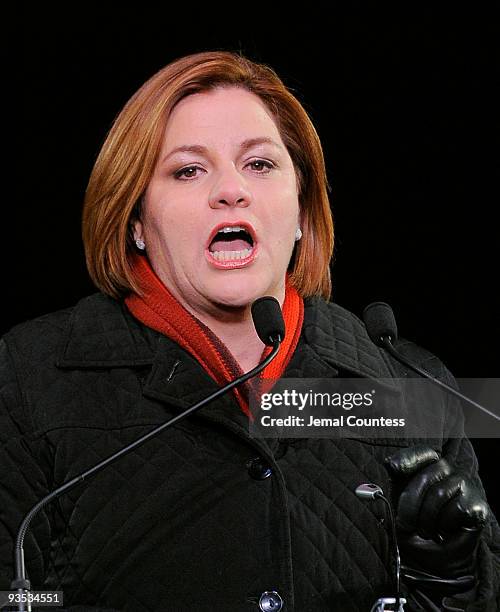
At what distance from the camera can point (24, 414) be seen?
1739 millimetres

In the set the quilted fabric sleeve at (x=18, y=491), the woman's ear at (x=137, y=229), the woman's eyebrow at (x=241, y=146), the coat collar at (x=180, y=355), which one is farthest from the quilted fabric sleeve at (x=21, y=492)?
the woman's eyebrow at (x=241, y=146)

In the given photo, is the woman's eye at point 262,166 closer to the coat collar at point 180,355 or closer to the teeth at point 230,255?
the teeth at point 230,255

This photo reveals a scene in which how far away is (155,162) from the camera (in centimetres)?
188

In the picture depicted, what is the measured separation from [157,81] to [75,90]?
0.43 m

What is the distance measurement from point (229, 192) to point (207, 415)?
1.20ft

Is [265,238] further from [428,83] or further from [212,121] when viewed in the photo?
[428,83]

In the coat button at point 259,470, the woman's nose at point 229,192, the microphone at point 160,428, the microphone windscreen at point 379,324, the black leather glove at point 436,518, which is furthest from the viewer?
the woman's nose at point 229,192

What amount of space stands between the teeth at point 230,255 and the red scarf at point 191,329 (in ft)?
0.38

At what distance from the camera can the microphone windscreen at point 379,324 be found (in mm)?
1602

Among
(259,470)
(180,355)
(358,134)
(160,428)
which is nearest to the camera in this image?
(160,428)

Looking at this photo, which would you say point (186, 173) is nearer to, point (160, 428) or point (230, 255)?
point (230, 255)

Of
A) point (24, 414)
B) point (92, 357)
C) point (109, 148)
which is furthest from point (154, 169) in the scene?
point (24, 414)

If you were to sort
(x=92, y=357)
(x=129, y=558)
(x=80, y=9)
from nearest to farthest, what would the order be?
(x=129, y=558) < (x=92, y=357) < (x=80, y=9)

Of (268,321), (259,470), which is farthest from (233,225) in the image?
(259,470)
